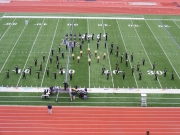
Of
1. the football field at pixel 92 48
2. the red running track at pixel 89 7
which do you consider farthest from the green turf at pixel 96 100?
the red running track at pixel 89 7

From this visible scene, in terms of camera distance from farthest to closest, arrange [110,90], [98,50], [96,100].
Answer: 1. [98,50]
2. [110,90]
3. [96,100]

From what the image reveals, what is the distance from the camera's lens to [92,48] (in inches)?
1104

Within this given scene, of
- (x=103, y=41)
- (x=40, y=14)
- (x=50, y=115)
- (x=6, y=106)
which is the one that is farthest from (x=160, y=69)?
(x=40, y=14)

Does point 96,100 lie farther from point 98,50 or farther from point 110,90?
point 98,50

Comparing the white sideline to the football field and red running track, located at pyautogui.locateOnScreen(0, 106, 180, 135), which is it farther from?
red running track, located at pyautogui.locateOnScreen(0, 106, 180, 135)

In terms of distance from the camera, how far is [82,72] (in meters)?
23.6

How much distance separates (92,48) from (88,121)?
11.0 meters

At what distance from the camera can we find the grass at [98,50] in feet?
72.0

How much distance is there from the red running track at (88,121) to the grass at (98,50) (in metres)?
0.82

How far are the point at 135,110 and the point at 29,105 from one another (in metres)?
6.04

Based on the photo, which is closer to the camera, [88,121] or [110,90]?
[88,121]

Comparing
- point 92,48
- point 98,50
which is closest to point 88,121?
point 98,50

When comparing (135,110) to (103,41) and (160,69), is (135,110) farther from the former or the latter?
(103,41)

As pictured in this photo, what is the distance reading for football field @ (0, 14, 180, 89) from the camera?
22422mm
